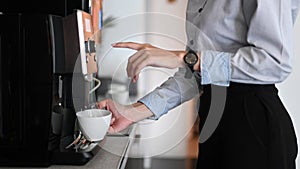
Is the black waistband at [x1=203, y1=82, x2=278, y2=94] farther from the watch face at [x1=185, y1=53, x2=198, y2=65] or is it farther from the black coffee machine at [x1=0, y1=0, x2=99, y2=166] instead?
the black coffee machine at [x1=0, y1=0, x2=99, y2=166]

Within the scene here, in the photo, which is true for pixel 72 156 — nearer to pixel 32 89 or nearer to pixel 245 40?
pixel 32 89

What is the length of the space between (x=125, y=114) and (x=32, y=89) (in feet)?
0.72

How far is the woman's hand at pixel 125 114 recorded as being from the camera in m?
0.84

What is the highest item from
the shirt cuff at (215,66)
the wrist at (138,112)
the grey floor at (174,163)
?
Answer: the shirt cuff at (215,66)

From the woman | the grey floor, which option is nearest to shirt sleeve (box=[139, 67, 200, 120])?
the woman

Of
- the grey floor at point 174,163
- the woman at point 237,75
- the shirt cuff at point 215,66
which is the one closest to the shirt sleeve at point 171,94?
the woman at point 237,75

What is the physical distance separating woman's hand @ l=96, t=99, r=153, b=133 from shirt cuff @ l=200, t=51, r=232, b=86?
208mm

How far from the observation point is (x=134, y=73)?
59 cm

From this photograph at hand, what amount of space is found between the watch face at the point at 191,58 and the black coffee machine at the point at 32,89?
305 millimetres

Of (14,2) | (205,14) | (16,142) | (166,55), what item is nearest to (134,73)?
(166,55)

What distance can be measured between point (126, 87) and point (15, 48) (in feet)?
1.26

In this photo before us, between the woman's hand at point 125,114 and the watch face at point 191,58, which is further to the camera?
the woman's hand at point 125,114

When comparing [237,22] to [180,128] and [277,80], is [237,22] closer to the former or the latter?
[277,80]

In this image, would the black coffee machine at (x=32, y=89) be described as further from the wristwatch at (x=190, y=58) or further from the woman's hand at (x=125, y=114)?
the wristwatch at (x=190, y=58)
